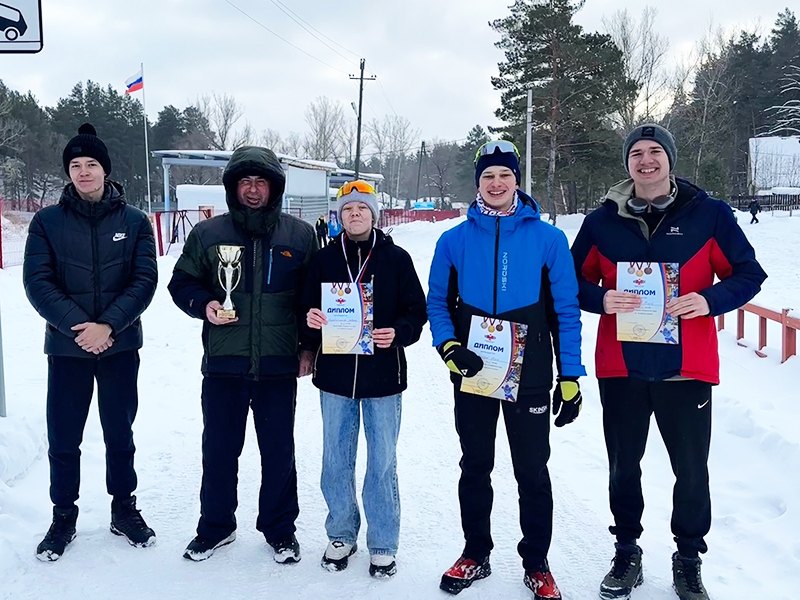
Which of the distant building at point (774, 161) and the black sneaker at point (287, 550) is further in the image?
the distant building at point (774, 161)

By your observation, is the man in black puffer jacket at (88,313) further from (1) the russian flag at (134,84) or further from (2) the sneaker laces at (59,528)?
(1) the russian flag at (134,84)

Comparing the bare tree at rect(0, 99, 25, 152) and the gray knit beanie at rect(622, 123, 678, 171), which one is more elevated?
the bare tree at rect(0, 99, 25, 152)

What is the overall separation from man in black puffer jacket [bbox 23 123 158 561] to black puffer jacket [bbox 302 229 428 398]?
1.11 m

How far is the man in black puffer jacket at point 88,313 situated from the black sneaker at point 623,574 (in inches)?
98.9

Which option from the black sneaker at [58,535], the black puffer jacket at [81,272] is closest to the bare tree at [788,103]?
the black puffer jacket at [81,272]

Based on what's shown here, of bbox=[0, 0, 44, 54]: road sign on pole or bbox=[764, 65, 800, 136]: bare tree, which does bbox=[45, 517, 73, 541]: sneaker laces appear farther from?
bbox=[764, 65, 800, 136]: bare tree

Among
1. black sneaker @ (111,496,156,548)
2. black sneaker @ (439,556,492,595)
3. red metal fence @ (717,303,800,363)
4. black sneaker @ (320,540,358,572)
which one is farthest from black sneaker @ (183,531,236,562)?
red metal fence @ (717,303,800,363)

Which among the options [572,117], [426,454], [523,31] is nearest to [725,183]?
[572,117]

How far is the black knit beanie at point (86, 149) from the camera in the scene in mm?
3812

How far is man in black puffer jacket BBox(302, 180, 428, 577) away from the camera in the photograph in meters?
3.56

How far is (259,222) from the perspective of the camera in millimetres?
3709

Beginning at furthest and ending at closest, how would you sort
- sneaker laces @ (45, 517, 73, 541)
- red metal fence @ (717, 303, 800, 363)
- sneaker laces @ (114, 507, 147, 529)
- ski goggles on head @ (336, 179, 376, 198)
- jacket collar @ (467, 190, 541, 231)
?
red metal fence @ (717, 303, 800, 363) → sneaker laces @ (114, 507, 147, 529) → sneaker laces @ (45, 517, 73, 541) → ski goggles on head @ (336, 179, 376, 198) → jacket collar @ (467, 190, 541, 231)

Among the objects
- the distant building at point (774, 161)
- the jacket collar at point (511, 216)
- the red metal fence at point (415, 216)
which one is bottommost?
the jacket collar at point (511, 216)

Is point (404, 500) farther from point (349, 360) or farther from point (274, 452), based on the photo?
point (349, 360)
